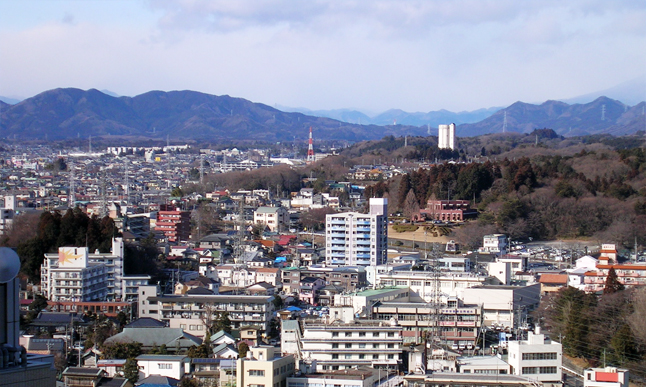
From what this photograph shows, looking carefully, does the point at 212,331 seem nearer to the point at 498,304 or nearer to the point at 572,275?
the point at 498,304

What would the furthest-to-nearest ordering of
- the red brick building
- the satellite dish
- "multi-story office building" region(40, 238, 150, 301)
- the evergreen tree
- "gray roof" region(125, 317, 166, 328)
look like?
the red brick building → "multi-story office building" region(40, 238, 150, 301) → the evergreen tree → "gray roof" region(125, 317, 166, 328) → the satellite dish

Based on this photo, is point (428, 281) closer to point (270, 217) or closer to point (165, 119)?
point (270, 217)

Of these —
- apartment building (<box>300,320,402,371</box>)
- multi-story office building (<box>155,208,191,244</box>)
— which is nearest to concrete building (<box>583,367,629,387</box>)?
apartment building (<box>300,320,402,371</box>)

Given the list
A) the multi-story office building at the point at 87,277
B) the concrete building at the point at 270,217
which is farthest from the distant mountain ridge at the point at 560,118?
the multi-story office building at the point at 87,277

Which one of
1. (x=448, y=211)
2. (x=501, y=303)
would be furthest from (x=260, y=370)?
(x=448, y=211)

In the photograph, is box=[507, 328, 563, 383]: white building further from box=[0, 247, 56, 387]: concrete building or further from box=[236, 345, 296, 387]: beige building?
box=[0, 247, 56, 387]: concrete building

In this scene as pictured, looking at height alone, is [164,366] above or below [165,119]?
below

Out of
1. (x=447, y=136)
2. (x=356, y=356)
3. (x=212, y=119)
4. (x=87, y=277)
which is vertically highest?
(x=212, y=119)

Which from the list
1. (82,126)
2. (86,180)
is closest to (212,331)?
(86,180)
